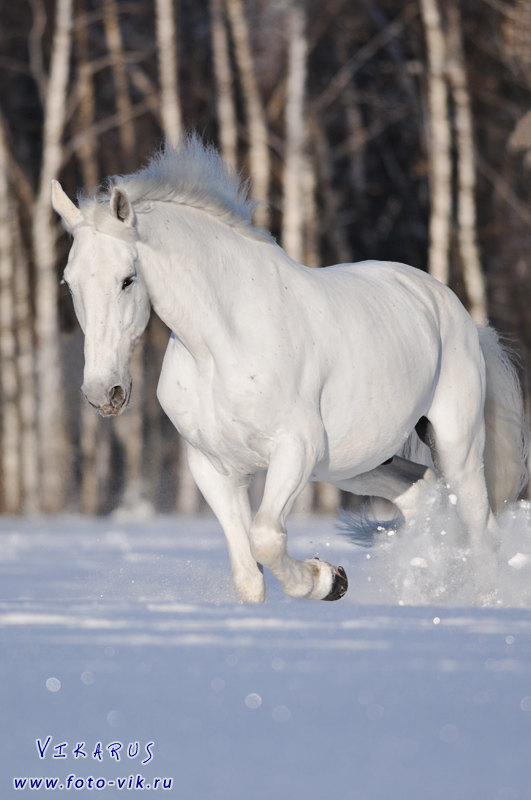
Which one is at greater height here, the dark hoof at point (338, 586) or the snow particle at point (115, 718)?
the snow particle at point (115, 718)

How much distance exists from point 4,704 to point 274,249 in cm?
270

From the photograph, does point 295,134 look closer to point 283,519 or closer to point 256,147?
point 256,147

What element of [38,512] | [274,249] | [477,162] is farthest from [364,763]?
Answer: [477,162]

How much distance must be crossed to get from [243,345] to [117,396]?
2.08 feet

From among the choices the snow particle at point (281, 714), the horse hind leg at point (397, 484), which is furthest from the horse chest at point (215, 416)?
the snow particle at point (281, 714)

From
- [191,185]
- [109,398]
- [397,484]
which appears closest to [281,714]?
[109,398]

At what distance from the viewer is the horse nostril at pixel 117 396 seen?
4508 mm

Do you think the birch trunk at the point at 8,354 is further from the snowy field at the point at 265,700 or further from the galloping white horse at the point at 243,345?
the snowy field at the point at 265,700

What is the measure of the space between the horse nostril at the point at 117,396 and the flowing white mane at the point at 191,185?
76 centimetres

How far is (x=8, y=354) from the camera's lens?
1574cm

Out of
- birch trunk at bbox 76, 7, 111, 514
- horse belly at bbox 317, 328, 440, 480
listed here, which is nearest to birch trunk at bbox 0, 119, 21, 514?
birch trunk at bbox 76, 7, 111, 514

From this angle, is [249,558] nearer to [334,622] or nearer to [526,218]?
[334,622]

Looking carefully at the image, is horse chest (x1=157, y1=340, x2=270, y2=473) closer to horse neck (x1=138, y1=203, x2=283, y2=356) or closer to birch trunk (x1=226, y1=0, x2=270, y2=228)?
horse neck (x1=138, y1=203, x2=283, y2=356)

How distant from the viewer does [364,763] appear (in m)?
2.63
